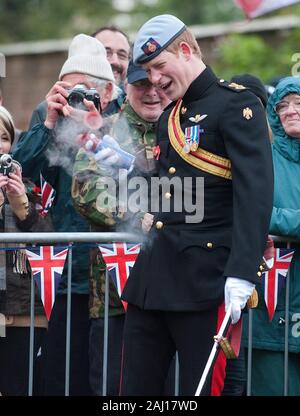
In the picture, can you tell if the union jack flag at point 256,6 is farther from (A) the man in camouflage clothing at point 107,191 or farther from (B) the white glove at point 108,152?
(B) the white glove at point 108,152

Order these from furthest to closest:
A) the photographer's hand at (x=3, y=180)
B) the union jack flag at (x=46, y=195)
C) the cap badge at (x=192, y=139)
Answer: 1. the union jack flag at (x=46, y=195)
2. the photographer's hand at (x=3, y=180)
3. the cap badge at (x=192, y=139)

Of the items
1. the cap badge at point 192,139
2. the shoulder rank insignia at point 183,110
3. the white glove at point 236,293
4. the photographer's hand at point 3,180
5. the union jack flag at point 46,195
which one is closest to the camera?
the white glove at point 236,293

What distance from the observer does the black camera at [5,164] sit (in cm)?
534

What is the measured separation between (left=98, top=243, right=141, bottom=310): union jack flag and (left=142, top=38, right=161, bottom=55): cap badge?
1177 mm

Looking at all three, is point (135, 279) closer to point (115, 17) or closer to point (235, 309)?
point (235, 309)

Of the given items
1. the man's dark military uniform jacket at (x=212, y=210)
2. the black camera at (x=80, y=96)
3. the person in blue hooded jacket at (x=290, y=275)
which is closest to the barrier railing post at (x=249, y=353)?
the person in blue hooded jacket at (x=290, y=275)

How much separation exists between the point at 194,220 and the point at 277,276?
1062 millimetres

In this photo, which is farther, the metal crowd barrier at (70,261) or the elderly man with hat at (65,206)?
the elderly man with hat at (65,206)

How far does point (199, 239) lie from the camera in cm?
459

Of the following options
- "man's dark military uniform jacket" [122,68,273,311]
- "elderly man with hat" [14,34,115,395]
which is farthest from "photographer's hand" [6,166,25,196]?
"man's dark military uniform jacket" [122,68,273,311]

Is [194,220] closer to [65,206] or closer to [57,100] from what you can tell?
[57,100]

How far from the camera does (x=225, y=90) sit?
4660 millimetres

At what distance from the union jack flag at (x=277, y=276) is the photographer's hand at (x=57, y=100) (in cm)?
137

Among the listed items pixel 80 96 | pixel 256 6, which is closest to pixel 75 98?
pixel 80 96
